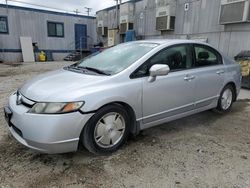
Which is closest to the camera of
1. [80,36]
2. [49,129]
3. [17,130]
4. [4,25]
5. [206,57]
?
[49,129]

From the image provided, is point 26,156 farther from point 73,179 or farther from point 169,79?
point 169,79

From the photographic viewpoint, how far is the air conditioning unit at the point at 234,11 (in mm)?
6957

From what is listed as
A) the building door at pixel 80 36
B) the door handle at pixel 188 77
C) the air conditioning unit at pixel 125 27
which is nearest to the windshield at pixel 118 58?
the door handle at pixel 188 77

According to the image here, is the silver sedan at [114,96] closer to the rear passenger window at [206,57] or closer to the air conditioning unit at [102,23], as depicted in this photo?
the rear passenger window at [206,57]

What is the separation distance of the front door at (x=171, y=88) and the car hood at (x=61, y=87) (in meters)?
0.64

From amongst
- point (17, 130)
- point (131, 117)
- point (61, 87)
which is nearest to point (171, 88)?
point (131, 117)

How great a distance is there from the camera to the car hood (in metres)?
2.14

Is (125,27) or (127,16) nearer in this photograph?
(127,16)

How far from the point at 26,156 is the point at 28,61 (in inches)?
546

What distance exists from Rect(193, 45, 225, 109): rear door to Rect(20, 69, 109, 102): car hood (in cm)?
157

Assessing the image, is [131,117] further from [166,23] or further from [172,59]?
[166,23]

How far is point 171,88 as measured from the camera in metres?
2.88

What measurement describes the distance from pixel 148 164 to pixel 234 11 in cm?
703

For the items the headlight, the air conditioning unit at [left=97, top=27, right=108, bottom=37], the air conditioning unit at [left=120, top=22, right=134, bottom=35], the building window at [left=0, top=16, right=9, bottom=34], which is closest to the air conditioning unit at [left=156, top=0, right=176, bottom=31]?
the air conditioning unit at [left=120, top=22, right=134, bottom=35]
